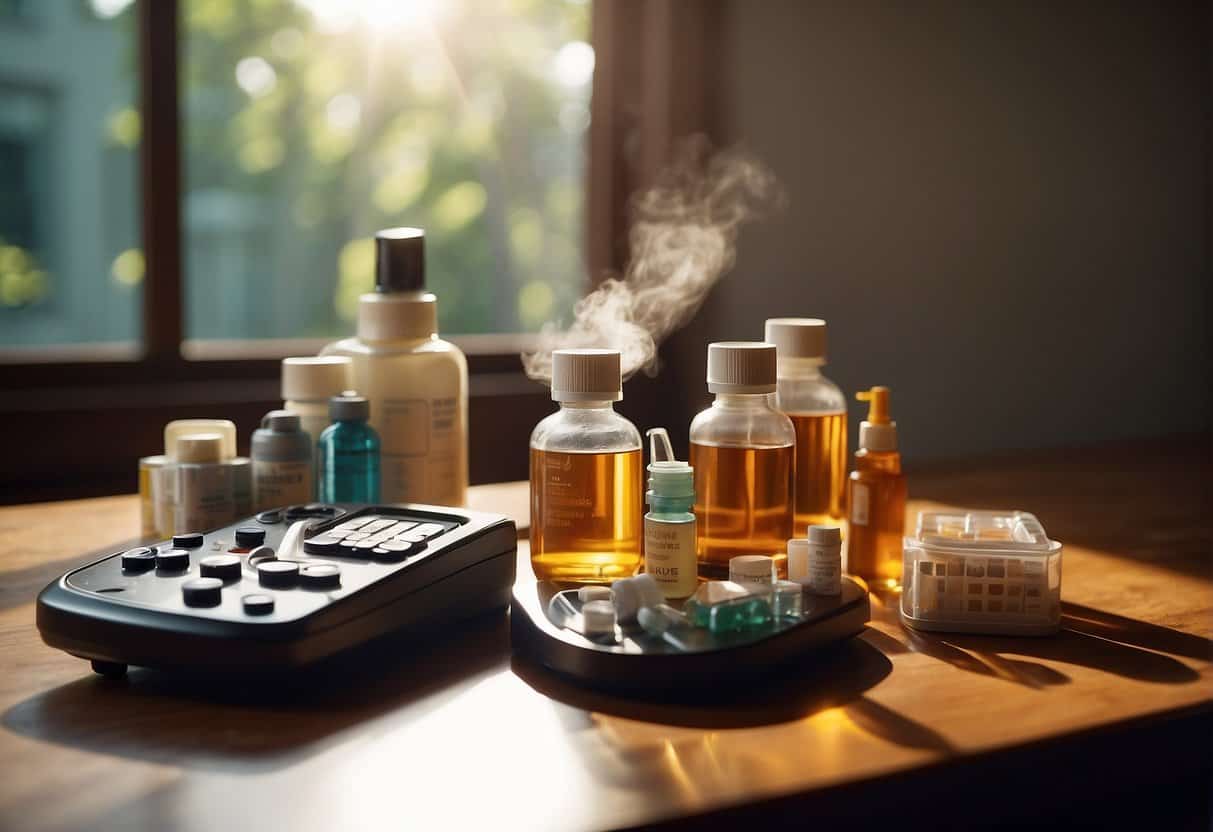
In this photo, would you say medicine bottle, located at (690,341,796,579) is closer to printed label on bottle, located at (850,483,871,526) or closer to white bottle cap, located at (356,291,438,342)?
printed label on bottle, located at (850,483,871,526)

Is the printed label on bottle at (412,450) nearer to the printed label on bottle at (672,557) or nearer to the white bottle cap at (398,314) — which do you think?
the white bottle cap at (398,314)

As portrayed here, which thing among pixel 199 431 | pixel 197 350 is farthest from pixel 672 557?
pixel 197 350

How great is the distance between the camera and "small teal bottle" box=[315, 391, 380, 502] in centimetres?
104

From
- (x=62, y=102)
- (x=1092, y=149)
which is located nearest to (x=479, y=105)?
(x=62, y=102)

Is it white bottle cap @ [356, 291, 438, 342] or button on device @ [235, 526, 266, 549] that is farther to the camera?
white bottle cap @ [356, 291, 438, 342]

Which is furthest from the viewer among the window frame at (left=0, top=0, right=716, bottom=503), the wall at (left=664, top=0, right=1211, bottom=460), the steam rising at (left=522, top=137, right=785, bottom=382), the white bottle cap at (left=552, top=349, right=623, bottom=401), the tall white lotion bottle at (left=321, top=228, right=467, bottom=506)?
the wall at (left=664, top=0, right=1211, bottom=460)

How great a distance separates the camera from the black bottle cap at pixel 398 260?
1092 mm

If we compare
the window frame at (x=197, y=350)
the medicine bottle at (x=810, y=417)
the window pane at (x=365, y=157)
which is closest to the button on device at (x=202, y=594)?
the medicine bottle at (x=810, y=417)

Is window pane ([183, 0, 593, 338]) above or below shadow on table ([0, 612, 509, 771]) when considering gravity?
above

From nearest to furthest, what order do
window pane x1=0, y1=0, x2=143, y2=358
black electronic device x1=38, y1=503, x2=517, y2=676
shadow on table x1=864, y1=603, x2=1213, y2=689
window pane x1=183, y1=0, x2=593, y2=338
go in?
1. black electronic device x1=38, y1=503, x2=517, y2=676
2. shadow on table x1=864, y1=603, x2=1213, y2=689
3. window pane x1=0, y1=0, x2=143, y2=358
4. window pane x1=183, y1=0, x2=593, y2=338

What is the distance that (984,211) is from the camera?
95.5 inches

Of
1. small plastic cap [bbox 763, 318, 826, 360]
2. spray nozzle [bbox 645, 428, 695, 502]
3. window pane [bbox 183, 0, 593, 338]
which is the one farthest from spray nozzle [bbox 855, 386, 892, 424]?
window pane [bbox 183, 0, 593, 338]

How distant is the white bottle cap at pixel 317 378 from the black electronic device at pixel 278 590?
248 mm

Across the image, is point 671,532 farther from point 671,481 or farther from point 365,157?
point 365,157
